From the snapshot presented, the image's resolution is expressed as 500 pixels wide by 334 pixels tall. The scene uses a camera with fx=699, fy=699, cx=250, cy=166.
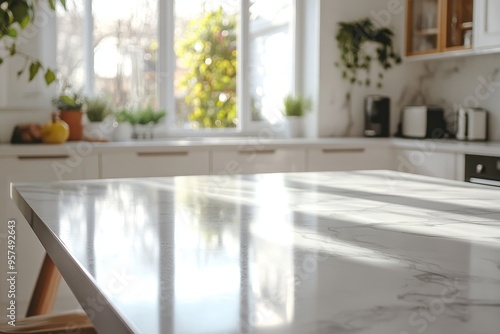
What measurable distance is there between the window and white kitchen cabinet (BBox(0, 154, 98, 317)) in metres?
0.85

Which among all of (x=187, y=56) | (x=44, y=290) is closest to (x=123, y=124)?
(x=187, y=56)

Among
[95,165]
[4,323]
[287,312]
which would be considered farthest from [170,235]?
[95,165]

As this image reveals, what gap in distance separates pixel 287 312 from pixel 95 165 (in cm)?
317

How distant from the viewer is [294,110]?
4824 millimetres

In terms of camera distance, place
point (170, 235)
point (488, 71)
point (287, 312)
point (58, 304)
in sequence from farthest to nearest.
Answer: point (488, 71)
point (58, 304)
point (170, 235)
point (287, 312)

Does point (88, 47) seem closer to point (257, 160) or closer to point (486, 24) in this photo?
point (257, 160)

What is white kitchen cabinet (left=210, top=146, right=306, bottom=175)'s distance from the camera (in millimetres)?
4039

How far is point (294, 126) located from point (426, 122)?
90 cm

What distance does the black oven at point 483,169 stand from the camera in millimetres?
3477

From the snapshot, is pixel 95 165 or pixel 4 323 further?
pixel 95 165

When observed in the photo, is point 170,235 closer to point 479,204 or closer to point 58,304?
point 479,204

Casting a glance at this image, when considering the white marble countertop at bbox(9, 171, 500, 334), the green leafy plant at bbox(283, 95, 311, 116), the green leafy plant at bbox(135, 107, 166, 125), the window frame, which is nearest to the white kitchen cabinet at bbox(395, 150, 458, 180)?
the green leafy plant at bbox(283, 95, 311, 116)

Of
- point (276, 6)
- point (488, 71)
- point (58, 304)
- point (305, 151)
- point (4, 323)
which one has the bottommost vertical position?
point (58, 304)

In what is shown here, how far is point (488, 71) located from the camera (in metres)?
4.39
